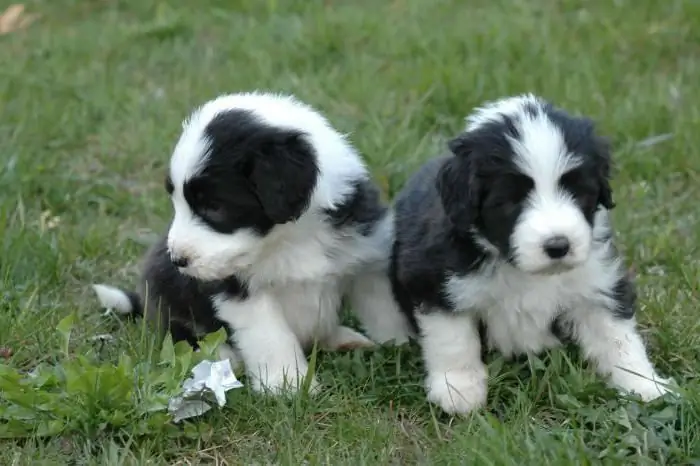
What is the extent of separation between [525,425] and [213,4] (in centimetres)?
702

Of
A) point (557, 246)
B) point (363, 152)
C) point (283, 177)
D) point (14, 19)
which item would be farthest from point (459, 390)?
point (14, 19)

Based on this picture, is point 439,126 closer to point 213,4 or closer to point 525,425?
point 525,425

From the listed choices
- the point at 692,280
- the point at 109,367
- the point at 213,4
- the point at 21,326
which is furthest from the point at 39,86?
the point at 692,280

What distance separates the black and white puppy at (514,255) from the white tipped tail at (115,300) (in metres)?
1.35

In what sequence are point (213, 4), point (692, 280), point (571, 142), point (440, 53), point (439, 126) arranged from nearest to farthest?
1. point (571, 142)
2. point (692, 280)
3. point (439, 126)
4. point (440, 53)
5. point (213, 4)

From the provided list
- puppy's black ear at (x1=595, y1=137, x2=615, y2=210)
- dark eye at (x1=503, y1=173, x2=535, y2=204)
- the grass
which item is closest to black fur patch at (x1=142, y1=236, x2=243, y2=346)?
the grass

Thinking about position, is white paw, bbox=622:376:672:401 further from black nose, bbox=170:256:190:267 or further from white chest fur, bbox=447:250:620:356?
black nose, bbox=170:256:190:267

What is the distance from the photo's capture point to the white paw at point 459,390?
3832 mm

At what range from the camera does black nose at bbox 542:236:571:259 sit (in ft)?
10.9

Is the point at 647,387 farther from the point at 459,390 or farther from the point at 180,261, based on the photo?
the point at 180,261

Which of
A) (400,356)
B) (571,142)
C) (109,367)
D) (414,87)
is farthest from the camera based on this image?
(414,87)

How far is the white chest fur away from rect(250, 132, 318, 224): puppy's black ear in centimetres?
65

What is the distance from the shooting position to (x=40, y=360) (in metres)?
4.29

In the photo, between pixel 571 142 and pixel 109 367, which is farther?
pixel 109 367
